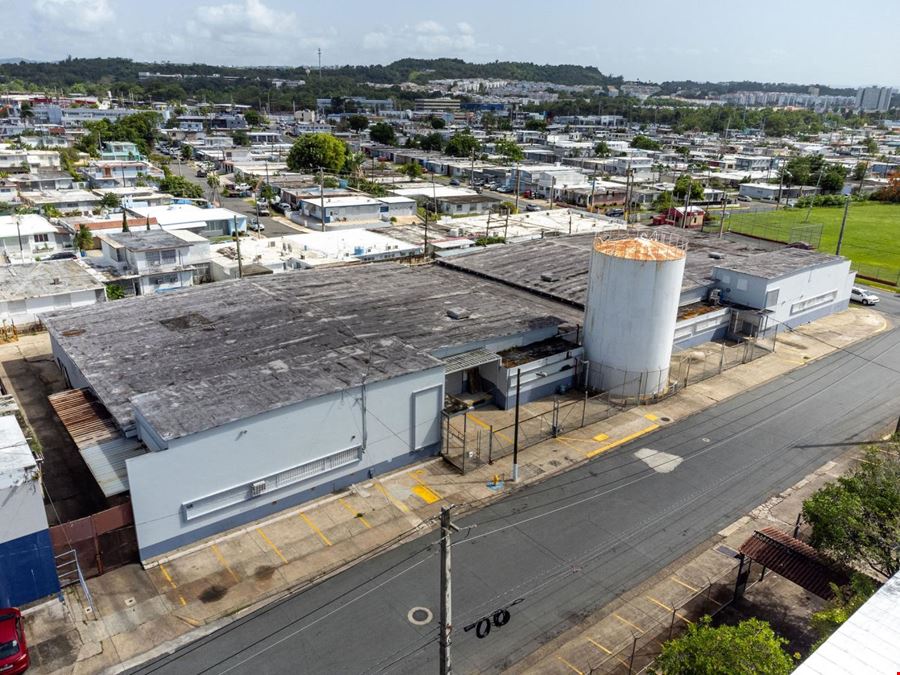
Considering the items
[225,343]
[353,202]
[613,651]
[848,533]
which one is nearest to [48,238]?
[353,202]

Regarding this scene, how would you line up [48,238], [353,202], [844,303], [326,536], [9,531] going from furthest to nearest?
[353,202] → [48,238] → [844,303] → [326,536] → [9,531]

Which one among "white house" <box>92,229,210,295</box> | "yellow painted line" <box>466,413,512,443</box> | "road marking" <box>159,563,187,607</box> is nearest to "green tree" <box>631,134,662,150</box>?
"white house" <box>92,229,210,295</box>

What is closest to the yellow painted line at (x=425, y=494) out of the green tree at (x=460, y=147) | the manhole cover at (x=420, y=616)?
the manhole cover at (x=420, y=616)

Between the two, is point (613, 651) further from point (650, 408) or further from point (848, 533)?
point (650, 408)

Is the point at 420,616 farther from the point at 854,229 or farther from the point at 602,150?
the point at 602,150

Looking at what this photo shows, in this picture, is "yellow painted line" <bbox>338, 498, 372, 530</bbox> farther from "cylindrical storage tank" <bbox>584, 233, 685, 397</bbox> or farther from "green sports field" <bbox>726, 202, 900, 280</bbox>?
"green sports field" <bbox>726, 202, 900, 280</bbox>
